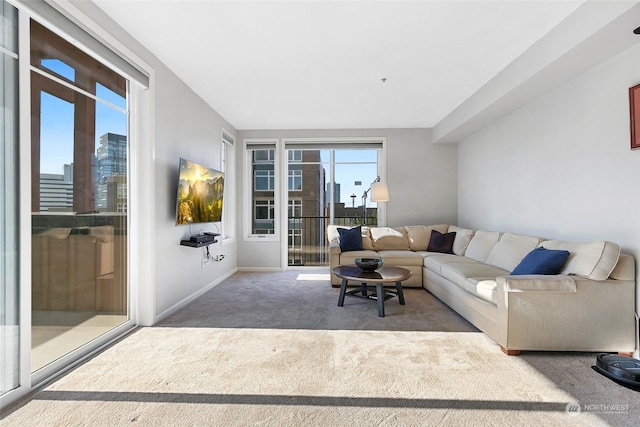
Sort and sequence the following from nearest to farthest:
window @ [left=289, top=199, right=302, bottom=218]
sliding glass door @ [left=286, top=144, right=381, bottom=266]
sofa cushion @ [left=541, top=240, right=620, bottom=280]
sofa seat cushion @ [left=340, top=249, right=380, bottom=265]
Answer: sofa cushion @ [left=541, top=240, right=620, bottom=280] < sofa seat cushion @ [left=340, top=249, right=380, bottom=265] < sliding glass door @ [left=286, top=144, right=381, bottom=266] < window @ [left=289, top=199, right=302, bottom=218]

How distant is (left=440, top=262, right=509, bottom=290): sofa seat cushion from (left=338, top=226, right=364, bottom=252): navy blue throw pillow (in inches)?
56.0

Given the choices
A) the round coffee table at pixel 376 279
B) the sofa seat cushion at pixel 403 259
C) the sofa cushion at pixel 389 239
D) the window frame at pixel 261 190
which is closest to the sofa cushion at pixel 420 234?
the sofa cushion at pixel 389 239

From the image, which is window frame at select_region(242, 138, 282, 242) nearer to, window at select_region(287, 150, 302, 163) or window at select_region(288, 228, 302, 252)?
window at select_region(287, 150, 302, 163)

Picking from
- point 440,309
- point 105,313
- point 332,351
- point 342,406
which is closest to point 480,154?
point 440,309

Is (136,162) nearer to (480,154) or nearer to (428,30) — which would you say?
(428,30)

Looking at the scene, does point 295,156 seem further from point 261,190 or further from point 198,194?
point 198,194

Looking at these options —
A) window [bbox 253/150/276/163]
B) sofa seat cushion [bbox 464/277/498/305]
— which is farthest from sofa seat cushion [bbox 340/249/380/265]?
window [bbox 253/150/276/163]

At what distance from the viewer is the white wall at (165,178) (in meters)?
2.83

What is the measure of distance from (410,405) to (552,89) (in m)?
3.38

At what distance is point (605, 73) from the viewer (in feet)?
8.20

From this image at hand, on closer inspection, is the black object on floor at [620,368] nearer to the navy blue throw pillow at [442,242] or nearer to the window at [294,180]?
the navy blue throw pillow at [442,242]

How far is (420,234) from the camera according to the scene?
4.98 m

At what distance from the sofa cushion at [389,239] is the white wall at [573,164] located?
4.49 feet

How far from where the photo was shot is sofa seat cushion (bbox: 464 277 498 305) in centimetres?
248
